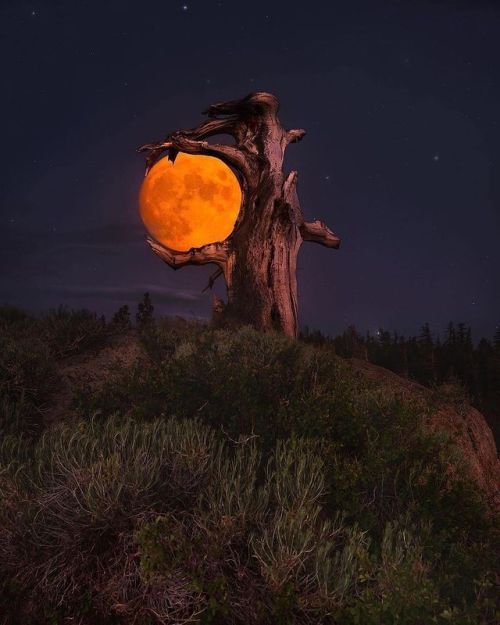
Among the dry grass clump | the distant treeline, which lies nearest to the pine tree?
the dry grass clump

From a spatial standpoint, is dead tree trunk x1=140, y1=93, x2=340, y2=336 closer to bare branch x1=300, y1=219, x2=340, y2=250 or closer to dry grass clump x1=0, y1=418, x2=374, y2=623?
bare branch x1=300, y1=219, x2=340, y2=250

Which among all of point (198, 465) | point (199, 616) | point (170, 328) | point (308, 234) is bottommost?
point (199, 616)

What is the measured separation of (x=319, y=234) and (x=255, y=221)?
1941 millimetres

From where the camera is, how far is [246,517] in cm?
359

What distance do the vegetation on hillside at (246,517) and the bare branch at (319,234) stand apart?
6.60 metres

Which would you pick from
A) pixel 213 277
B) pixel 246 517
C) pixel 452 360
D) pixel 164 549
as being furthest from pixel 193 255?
pixel 452 360

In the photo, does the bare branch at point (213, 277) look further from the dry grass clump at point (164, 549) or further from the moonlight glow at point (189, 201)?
the dry grass clump at point (164, 549)

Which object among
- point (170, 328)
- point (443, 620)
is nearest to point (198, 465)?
point (443, 620)

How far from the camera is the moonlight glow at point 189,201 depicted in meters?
11.6

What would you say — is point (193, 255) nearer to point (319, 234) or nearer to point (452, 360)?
point (319, 234)

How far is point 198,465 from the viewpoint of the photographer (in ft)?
13.5

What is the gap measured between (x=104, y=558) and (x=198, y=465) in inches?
35.8

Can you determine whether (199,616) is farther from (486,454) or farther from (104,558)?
(486,454)

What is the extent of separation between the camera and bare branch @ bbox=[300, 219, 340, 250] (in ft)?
41.5
